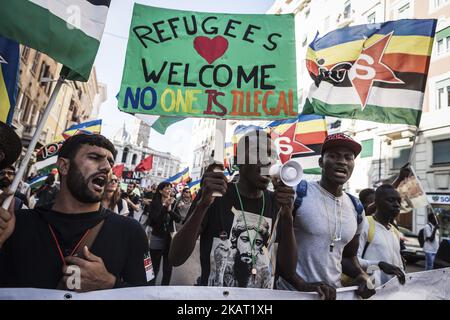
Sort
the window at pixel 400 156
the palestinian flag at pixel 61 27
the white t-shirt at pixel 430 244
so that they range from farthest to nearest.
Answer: the window at pixel 400 156 → the white t-shirt at pixel 430 244 → the palestinian flag at pixel 61 27

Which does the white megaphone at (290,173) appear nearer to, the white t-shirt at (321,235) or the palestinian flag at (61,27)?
the white t-shirt at (321,235)

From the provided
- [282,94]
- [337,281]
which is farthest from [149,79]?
[337,281]

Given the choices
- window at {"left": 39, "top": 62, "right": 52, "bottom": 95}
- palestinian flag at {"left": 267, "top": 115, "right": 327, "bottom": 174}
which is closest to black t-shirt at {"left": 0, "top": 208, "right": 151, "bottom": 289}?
palestinian flag at {"left": 267, "top": 115, "right": 327, "bottom": 174}

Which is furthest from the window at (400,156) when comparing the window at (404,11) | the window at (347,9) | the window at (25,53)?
the window at (25,53)

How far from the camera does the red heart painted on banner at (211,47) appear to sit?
Result: 9.87ft

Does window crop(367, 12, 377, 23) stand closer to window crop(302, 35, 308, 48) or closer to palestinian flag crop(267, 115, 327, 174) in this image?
window crop(302, 35, 308, 48)

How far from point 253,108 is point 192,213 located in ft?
4.47

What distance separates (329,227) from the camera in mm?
2361

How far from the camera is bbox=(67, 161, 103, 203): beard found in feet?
5.89

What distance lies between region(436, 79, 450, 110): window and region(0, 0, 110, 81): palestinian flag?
58.9 feet

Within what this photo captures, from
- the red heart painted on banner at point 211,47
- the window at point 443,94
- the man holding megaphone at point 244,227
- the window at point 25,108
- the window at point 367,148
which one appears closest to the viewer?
the man holding megaphone at point 244,227

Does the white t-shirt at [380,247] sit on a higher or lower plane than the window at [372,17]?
lower

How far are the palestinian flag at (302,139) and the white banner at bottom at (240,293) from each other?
135 inches

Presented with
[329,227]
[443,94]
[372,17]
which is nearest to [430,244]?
[329,227]
